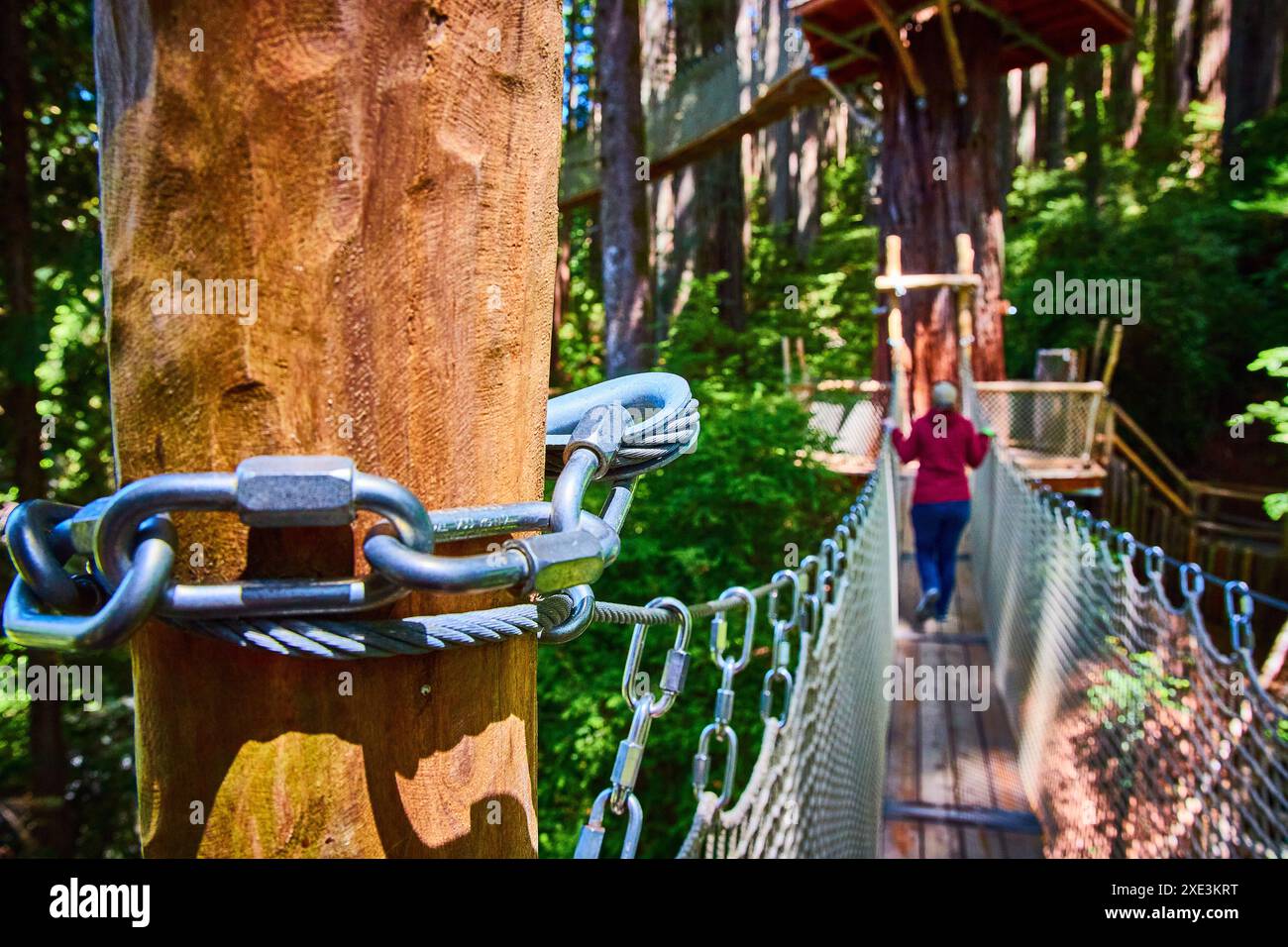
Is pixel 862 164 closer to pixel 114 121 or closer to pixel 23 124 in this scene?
pixel 23 124

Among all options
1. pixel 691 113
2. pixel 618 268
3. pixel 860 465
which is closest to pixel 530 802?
pixel 860 465

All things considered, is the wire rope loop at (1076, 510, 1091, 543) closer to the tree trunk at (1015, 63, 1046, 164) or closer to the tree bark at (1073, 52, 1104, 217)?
the tree bark at (1073, 52, 1104, 217)

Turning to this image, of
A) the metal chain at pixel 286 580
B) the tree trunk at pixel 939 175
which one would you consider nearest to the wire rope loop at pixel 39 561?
the metal chain at pixel 286 580

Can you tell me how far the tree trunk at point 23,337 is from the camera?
230 inches

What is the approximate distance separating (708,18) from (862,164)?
568cm

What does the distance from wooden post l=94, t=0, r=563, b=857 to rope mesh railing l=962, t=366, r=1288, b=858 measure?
8.49 ft

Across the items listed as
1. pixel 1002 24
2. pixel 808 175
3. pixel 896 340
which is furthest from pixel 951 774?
pixel 808 175

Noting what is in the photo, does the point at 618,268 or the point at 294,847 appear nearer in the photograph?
the point at 294,847

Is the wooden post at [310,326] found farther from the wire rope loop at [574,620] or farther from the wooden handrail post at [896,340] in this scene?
the wooden handrail post at [896,340]

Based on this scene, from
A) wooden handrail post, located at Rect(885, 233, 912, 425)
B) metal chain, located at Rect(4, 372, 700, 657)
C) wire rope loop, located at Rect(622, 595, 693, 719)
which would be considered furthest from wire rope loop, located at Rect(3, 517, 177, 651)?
wooden handrail post, located at Rect(885, 233, 912, 425)

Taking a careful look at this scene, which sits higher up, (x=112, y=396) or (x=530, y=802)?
(x=112, y=396)

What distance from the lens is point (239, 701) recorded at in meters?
0.65

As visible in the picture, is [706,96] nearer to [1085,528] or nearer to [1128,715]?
[1085,528]

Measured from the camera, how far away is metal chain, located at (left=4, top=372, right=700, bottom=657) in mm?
565
